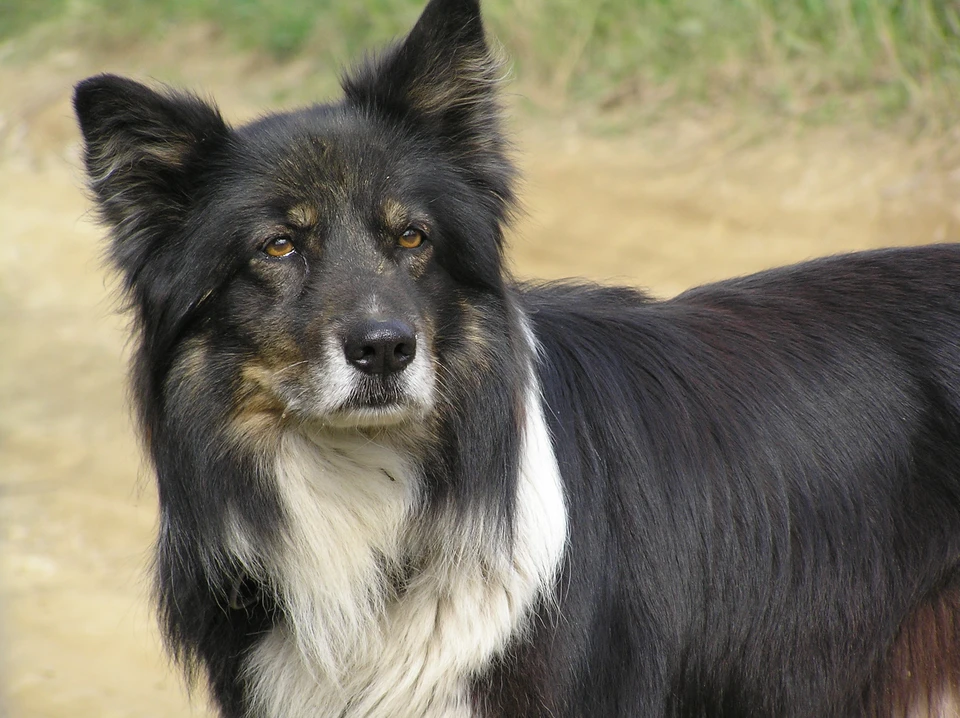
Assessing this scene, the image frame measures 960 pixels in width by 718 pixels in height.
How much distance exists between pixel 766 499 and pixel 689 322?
0.61 m

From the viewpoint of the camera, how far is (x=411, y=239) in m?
3.62

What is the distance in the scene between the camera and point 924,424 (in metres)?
3.90

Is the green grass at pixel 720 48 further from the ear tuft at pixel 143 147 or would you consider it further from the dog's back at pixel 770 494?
the ear tuft at pixel 143 147

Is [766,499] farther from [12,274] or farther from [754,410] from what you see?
[12,274]

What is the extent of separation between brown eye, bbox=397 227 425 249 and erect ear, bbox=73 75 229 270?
0.60 meters

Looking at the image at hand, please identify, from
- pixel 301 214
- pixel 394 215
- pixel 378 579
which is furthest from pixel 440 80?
pixel 378 579

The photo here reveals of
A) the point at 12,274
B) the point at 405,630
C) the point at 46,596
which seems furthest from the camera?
the point at 12,274

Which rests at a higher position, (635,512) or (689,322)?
(689,322)

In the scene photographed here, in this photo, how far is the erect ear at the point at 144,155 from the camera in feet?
11.5

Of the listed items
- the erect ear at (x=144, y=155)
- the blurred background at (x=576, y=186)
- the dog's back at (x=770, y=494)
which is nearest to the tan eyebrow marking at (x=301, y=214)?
the erect ear at (x=144, y=155)

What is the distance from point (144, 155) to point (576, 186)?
23.6 feet

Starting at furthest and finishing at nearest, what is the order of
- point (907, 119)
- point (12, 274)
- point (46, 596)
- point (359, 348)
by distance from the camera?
point (12, 274)
point (907, 119)
point (46, 596)
point (359, 348)

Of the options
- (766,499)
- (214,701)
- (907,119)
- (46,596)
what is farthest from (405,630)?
(907,119)

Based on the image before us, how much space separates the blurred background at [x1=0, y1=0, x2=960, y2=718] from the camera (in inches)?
248
